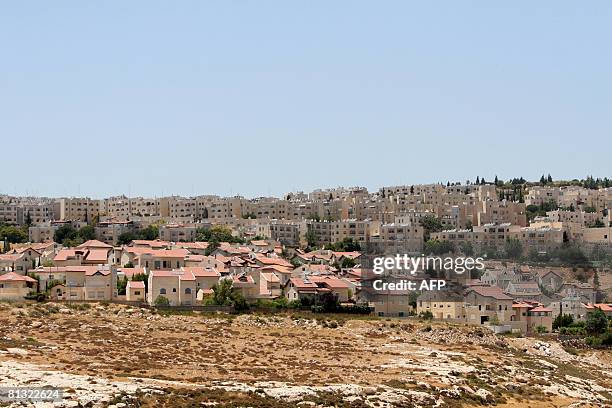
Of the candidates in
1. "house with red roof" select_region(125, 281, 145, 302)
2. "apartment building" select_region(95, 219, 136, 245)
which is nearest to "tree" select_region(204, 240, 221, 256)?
"apartment building" select_region(95, 219, 136, 245)

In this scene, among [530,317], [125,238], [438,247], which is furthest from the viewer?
[125,238]

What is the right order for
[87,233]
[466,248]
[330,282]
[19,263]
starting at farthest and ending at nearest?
1. [466,248]
2. [87,233]
3. [19,263]
4. [330,282]

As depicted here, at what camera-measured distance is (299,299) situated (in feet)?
223

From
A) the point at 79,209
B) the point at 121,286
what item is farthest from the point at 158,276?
the point at 79,209

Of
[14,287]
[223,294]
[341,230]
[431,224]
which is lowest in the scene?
[223,294]

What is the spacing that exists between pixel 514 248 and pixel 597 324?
129 ft

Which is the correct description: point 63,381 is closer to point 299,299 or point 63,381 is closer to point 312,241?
point 299,299

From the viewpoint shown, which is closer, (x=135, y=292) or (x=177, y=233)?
(x=135, y=292)

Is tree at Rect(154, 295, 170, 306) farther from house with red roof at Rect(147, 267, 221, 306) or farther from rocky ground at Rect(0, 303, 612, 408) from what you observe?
rocky ground at Rect(0, 303, 612, 408)

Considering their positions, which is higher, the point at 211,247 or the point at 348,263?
the point at 211,247

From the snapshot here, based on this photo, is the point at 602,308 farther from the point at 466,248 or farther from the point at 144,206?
the point at 144,206

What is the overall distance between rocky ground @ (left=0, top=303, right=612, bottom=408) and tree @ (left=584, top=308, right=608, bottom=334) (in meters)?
6.20

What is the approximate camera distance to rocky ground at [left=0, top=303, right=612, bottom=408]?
37125mm

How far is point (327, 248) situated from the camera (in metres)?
111
